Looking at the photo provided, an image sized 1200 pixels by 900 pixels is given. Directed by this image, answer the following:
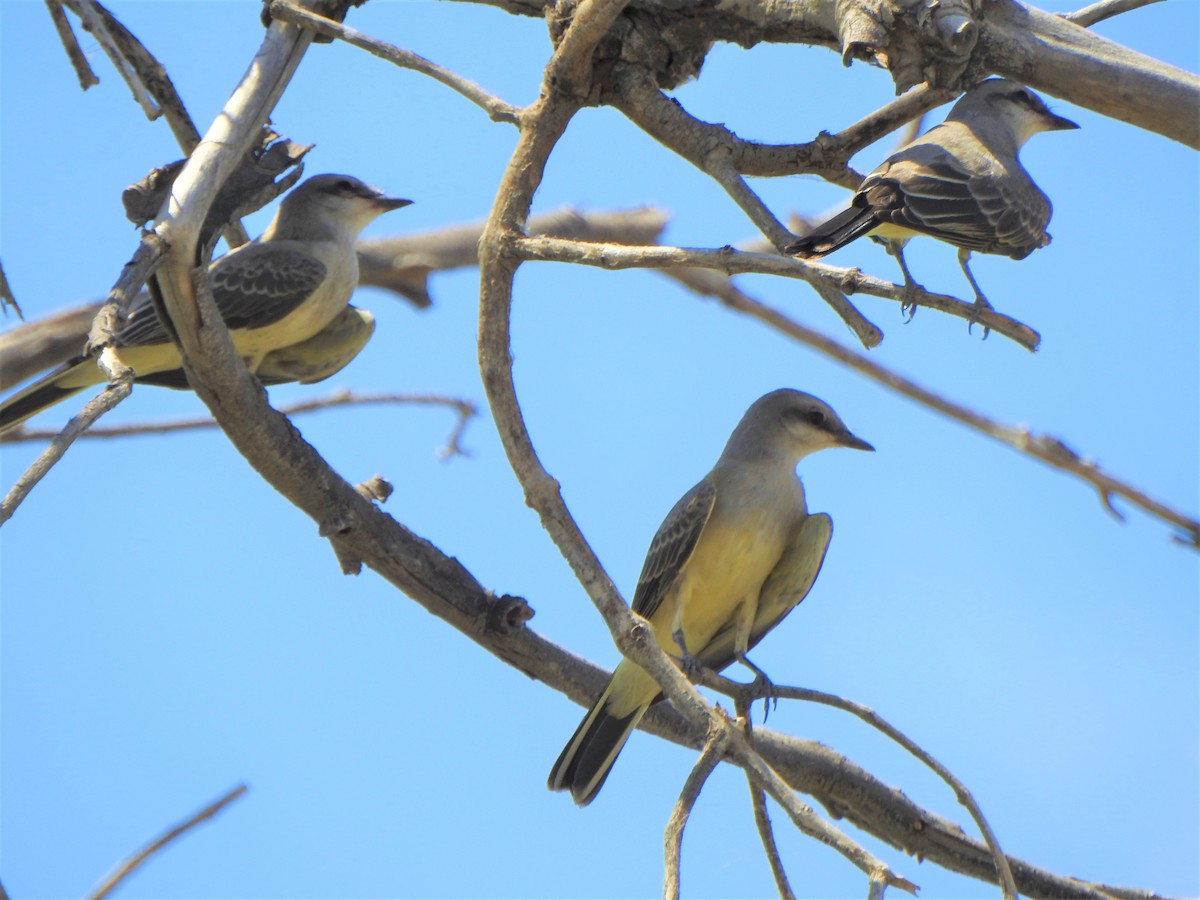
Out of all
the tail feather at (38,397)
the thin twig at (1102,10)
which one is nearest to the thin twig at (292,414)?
the tail feather at (38,397)

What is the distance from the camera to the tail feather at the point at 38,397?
240 inches

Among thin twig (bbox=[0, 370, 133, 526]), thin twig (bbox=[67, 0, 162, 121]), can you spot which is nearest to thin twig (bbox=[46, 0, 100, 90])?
thin twig (bbox=[67, 0, 162, 121])

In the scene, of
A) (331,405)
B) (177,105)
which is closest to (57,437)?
(177,105)

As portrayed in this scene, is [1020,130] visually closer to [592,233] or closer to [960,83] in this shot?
[592,233]

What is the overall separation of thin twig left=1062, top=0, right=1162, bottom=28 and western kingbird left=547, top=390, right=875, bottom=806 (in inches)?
90.9

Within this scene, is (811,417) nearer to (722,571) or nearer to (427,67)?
(722,571)

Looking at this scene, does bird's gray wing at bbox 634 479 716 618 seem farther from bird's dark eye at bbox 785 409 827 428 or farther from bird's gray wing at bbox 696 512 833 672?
bird's dark eye at bbox 785 409 827 428

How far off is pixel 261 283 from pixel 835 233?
142 inches

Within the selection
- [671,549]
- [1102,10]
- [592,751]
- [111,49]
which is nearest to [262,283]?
[111,49]

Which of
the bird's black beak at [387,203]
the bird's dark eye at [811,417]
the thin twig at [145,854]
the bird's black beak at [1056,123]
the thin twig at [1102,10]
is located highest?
the bird's black beak at [1056,123]

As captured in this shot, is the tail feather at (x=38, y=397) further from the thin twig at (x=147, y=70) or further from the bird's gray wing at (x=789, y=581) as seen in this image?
the bird's gray wing at (x=789, y=581)

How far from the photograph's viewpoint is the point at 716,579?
19.4 ft

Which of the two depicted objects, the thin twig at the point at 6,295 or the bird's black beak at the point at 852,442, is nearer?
the thin twig at the point at 6,295

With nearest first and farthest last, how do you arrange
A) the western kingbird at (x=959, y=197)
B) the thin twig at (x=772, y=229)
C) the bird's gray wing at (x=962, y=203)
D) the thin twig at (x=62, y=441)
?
1. the thin twig at (x=62, y=441)
2. the thin twig at (x=772, y=229)
3. the western kingbird at (x=959, y=197)
4. the bird's gray wing at (x=962, y=203)
